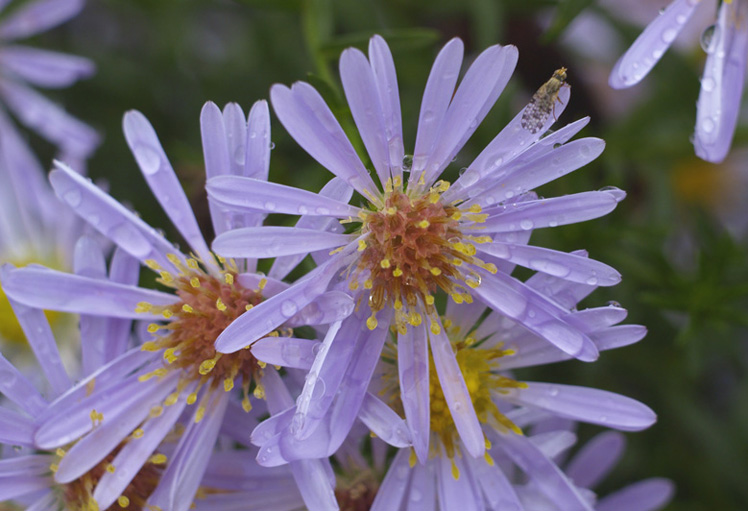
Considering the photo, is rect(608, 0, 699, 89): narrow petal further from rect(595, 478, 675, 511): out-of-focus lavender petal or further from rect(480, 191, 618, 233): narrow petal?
rect(595, 478, 675, 511): out-of-focus lavender petal

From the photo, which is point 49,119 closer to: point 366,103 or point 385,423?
point 366,103

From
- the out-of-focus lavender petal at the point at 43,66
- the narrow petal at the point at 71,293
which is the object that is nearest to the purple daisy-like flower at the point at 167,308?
the narrow petal at the point at 71,293

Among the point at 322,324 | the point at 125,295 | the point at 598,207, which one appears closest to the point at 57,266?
the point at 125,295

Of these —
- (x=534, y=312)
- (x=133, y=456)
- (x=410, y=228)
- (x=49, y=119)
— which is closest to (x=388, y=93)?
(x=410, y=228)

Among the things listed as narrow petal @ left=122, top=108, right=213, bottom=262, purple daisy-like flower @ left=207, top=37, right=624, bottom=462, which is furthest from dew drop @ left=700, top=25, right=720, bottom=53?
narrow petal @ left=122, top=108, right=213, bottom=262

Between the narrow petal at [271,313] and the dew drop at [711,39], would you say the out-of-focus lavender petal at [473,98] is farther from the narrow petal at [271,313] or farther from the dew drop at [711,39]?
the dew drop at [711,39]

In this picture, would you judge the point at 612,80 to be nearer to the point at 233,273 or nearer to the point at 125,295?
the point at 233,273
